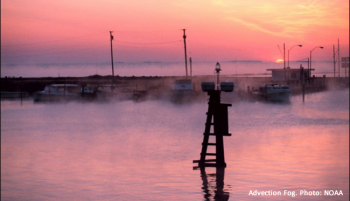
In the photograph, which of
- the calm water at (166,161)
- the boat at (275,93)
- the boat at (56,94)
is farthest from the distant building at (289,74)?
the calm water at (166,161)

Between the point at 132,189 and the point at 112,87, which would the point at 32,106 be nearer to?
the point at 112,87

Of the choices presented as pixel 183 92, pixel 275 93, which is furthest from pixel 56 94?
pixel 275 93

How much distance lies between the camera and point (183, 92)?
272ft

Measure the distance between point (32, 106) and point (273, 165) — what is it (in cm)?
6420

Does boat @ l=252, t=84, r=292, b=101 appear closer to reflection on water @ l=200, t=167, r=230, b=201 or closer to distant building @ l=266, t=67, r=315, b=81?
distant building @ l=266, t=67, r=315, b=81

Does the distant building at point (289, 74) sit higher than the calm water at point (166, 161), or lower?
higher

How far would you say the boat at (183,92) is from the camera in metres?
82.8

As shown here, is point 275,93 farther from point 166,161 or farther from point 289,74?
point 166,161

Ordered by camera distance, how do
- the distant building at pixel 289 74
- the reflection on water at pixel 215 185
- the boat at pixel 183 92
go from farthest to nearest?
1. the distant building at pixel 289 74
2. the boat at pixel 183 92
3. the reflection on water at pixel 215 185

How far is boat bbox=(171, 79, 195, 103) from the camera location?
82.8m

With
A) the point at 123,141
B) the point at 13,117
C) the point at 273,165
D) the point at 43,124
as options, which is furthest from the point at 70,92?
the point at 273,165

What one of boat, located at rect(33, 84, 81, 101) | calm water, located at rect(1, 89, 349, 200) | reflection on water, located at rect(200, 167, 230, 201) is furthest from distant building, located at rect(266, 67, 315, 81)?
reflection on water, located at rect(200, 167, 230, 201)

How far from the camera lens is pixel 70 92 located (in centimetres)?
8856

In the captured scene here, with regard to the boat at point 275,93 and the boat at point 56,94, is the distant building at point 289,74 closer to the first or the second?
the boat at point 275,93
